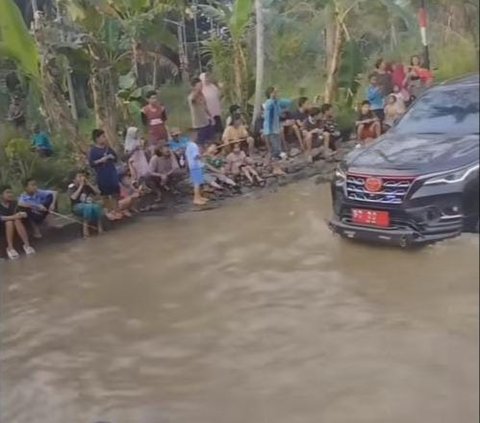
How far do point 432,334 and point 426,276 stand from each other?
0.10 m

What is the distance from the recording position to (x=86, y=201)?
6.37 feet

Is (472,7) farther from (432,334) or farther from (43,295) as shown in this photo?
(43,295)

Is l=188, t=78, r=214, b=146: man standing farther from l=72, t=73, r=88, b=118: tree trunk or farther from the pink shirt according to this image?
l=72, t=73, r=88, b=118: tree trunk

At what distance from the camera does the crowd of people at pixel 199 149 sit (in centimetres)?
164

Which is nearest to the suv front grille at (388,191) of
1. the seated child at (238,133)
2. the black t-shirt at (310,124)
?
the black t-shirt at (310,124)

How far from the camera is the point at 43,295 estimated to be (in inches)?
80.1

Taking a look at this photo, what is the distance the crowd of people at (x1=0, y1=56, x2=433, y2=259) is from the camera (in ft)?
5.38

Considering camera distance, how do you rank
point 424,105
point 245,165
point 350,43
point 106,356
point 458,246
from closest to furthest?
point 458,246
point 424,105
point 350,43
point 245,165
point 106,356

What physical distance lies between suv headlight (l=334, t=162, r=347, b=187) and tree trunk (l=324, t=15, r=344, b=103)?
0.17m

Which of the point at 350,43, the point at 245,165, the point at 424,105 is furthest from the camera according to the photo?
the point at 245,165

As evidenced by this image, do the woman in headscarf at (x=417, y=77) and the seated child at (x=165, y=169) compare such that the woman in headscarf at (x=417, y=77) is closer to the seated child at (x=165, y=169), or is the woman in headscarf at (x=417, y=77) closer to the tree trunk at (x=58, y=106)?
the seated child at (x=165, y=169)

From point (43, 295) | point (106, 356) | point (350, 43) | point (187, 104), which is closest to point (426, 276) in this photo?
point (350, 43)

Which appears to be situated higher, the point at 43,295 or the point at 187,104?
the point at 187,104

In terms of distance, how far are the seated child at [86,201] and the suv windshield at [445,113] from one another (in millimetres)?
689
